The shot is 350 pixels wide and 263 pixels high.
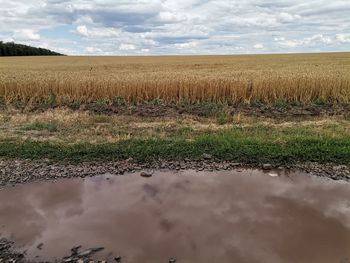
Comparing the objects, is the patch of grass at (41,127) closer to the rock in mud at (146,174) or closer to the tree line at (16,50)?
the rock in mud at (146,174)

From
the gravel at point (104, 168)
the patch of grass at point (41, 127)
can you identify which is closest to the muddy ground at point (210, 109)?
the patch of grass at point (41, 127)

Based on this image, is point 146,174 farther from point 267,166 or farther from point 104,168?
point 267,166

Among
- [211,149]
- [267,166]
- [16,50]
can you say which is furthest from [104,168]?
[16,50]

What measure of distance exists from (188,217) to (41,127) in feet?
22.4

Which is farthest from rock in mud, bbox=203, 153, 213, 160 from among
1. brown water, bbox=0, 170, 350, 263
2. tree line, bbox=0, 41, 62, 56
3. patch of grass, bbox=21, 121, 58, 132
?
tree line, bbox=0, 41, 62, 56

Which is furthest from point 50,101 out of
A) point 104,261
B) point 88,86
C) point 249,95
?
point 104,261

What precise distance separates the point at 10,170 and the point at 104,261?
4055mm

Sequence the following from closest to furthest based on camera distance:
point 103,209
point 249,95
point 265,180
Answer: point 103,209 → point 265,180 → point 249,95

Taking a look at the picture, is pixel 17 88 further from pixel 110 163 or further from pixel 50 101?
pixel 110 163

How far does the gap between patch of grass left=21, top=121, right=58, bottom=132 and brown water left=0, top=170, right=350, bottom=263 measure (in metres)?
3.97

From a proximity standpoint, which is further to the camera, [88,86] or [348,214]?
[88,86]

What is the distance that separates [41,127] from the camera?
422 inches

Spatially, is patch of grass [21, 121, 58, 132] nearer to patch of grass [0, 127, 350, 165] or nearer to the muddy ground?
patch of grass [0, 127, 350, 165]

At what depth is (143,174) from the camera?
712 centimetres
